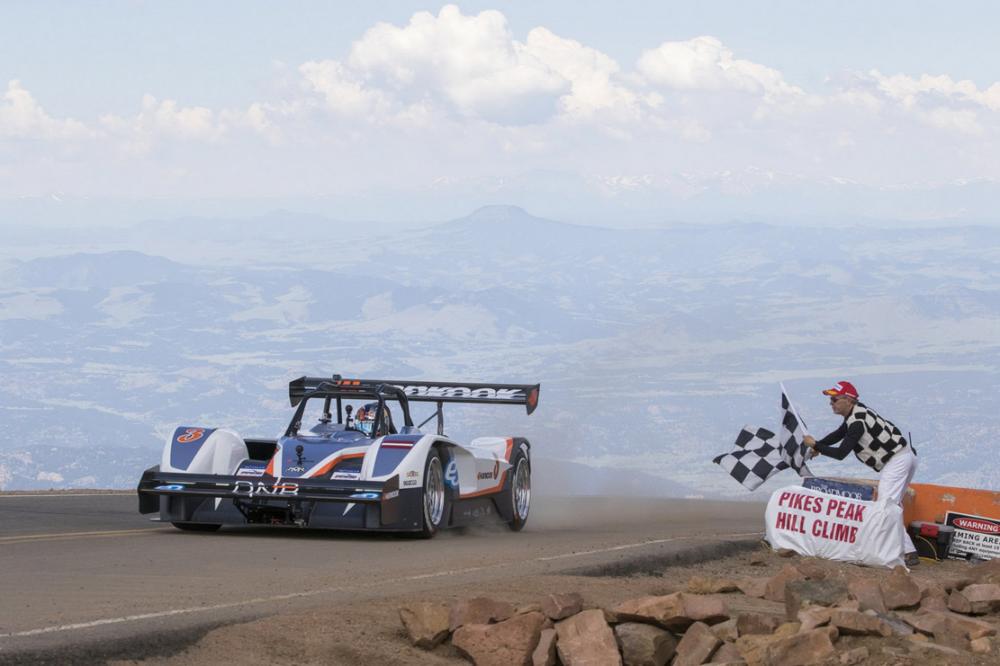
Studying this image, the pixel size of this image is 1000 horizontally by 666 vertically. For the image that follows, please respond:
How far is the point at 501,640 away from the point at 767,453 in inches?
318

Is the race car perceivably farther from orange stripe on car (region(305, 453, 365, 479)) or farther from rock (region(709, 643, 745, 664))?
rock (region(709, 643, 745, 664))

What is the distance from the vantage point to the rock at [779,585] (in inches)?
396

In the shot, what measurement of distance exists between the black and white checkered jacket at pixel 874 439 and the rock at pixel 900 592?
12.3 ft

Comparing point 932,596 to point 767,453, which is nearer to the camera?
point 932,596

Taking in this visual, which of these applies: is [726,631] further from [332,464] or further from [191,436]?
[191,436]

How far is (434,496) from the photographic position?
14234 millimetres

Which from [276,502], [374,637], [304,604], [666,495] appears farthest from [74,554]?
[666,495]

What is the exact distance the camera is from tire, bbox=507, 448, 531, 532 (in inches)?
643

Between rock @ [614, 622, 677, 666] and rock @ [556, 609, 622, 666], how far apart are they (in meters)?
0.07

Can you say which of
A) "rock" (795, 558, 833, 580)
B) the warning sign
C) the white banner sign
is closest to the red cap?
the white banner sign

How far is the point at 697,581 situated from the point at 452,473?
15.6 ft

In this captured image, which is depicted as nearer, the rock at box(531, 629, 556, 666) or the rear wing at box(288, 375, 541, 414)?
the rock at box(531, 629, 556, 666)

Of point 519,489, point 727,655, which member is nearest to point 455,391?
point 519,489

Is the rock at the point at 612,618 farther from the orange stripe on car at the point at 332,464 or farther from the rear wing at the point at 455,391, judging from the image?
the rear wing at the point at 455,391
